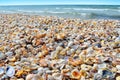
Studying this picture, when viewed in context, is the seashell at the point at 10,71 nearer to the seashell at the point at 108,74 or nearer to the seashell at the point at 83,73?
the seashell at the point at 83,73

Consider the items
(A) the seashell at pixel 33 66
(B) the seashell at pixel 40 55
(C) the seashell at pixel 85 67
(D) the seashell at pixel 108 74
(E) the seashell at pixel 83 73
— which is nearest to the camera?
(D) the seashell at pixel 108 74

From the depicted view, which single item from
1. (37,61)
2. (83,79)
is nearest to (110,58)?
(83,79)

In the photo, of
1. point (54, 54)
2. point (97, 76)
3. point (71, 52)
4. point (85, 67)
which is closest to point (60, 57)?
point (54, 54)

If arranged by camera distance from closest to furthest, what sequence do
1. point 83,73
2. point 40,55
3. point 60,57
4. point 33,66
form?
point 83,73 < point 33,66 < point 60,57 < point 40,55

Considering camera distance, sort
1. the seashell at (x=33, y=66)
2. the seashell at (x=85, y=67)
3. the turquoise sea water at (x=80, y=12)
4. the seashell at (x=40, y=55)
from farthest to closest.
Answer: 1. the turquoise sea water at (x=80, y=12)
2. the seashell at (x=40, y=55)
3. the seashell at (x=33, y=66)
4. the seashell at (x=85, y=67)

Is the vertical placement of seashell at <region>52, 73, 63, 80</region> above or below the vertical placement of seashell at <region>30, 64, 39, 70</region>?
below

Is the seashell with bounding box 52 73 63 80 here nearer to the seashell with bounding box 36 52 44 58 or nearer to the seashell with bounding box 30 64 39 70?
the seashell with bounding box 30 64 39 70

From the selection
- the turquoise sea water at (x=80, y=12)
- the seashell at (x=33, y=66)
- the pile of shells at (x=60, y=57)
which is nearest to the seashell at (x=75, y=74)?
the pile of shells at (x=60, y=57)

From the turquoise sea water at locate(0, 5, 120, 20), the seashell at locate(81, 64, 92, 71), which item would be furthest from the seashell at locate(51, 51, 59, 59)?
the turquoise sea water at locate(0, 5, 120, 20)

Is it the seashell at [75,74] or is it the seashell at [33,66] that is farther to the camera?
the seashell at [33,66]

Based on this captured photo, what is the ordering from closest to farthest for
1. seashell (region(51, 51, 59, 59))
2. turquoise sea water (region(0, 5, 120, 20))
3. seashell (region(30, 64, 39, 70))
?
seashell (region(30, 64, 39, 70))
seashell (region(51, 51, 59, 59))
turquoise sea water (region(0, 5, 120, 20))

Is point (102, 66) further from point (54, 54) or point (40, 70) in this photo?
point (54, 54)

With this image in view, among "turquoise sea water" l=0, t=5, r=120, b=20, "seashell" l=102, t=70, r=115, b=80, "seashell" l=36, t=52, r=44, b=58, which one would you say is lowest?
"turquoise sea water" l=0, t=5, r=120, b=20
